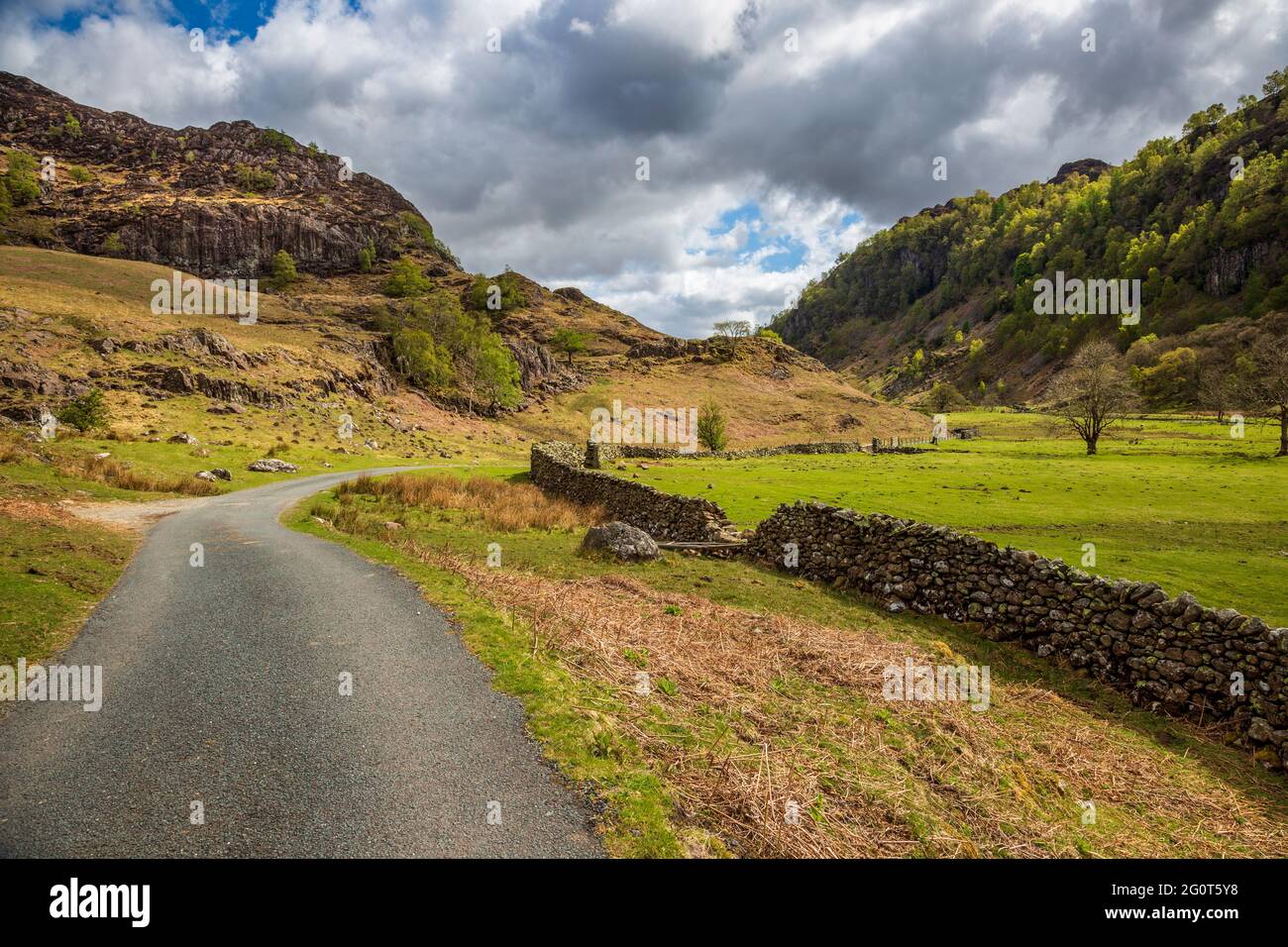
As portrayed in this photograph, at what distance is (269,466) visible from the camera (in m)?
43.3

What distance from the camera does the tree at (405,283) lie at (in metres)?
147

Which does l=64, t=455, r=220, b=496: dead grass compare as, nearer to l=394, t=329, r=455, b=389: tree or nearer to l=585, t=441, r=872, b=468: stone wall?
l=585, t=441, r=872, b=468: stone wall

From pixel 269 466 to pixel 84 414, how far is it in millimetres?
13718

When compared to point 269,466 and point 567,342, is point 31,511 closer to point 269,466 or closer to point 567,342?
point 269,466

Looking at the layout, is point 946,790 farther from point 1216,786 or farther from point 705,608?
point 705,608

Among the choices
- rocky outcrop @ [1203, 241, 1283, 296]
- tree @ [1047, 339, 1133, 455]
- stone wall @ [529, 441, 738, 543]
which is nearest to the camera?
stone wall @ [529, 441, 738, 543]

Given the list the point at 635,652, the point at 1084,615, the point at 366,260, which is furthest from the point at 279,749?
the point at 366,260

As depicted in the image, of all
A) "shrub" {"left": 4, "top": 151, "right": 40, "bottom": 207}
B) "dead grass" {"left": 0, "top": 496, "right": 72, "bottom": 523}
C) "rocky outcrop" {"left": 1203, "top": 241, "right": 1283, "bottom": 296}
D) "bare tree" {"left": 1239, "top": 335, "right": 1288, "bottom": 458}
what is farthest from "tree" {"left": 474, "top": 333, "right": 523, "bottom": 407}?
"rocky outcrop" {"left": 1203, "top": 241, "right": 1283, "bottom": 296}

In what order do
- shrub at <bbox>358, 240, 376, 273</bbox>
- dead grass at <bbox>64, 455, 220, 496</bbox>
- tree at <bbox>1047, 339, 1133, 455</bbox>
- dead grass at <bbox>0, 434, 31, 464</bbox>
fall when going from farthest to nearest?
shrub at <bbox>358, 240, 376, 273</bbox> < tree at <bbox>1047, 339, 1133, 455</bbox> < dead grass at <bbox>64, 455, 220, 496</bbox> < dead grass at <bbox>0, 434, 31, 464</bbox>

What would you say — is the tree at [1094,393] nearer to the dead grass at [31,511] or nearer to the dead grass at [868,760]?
the dead grass at [868,760]

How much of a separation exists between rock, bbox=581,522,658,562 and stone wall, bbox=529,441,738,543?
4.22m

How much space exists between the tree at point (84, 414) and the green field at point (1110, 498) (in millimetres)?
41129

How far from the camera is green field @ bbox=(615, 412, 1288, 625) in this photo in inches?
647

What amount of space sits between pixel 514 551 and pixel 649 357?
134 m
